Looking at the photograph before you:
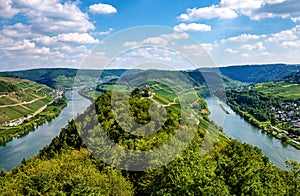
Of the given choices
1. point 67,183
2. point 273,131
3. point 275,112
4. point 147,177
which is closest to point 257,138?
point 273,131

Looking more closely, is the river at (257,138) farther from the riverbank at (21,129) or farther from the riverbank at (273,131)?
the riverbank at (21,129)

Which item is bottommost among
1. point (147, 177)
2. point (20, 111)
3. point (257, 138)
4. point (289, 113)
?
point (257, 138)

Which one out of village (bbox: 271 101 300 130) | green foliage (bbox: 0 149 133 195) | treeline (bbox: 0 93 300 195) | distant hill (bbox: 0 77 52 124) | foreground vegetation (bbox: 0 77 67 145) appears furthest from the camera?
distant hill (bbox: 0 77 52 124)

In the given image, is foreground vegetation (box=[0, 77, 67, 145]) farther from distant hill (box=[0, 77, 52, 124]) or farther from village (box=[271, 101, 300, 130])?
village (box=[271, 101, 300, 130])

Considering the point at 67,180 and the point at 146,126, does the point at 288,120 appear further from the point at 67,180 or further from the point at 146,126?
the point at 67,180

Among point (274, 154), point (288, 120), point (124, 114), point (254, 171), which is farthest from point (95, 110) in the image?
point (288, 120)

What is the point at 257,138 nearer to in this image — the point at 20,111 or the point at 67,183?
the point at 67,183

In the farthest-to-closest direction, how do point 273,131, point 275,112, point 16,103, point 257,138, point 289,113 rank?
point 16,103
point 275,112
point 289,113
point 273,131
point 257,138

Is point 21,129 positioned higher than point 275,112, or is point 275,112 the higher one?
point 275,112

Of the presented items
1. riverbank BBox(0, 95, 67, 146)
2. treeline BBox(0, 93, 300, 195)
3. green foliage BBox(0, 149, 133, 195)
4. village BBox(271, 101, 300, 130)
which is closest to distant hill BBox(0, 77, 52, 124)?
riverbank BBox(0, 95, 67, 146)
